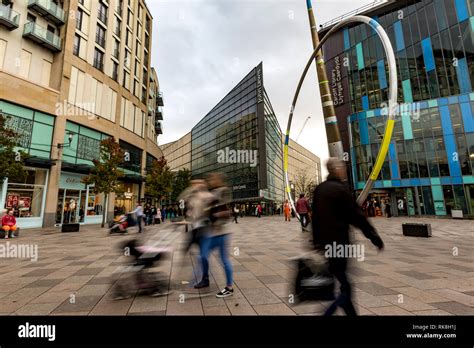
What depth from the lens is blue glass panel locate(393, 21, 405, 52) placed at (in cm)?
3119

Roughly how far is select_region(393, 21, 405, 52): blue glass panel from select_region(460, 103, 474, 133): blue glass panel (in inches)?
405

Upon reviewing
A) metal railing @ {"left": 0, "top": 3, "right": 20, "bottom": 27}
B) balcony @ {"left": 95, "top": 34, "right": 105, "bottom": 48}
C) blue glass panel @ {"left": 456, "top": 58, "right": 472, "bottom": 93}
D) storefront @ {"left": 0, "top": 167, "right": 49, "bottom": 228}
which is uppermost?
balcony @ {"left": 95, "top": 34, "right": 105, "bottom": 48}

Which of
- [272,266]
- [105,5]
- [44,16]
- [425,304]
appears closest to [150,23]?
[105,5]

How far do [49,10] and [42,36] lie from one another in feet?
8.52

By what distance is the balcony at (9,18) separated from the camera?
1862cm

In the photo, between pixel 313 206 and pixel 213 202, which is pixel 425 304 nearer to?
pixel 313 206

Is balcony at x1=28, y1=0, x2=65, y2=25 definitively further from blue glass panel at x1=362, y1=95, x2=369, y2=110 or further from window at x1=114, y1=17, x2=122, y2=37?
blue glass panel at x1=362, y1=95, x2=369, y2=110

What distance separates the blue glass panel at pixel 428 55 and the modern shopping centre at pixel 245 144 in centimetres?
2335

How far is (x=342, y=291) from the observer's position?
2.60m

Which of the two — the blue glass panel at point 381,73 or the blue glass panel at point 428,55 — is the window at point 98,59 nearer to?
the blue glass panel at point 381,73

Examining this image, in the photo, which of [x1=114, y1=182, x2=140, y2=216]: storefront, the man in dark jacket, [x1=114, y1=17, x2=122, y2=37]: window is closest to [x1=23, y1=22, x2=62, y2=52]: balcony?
[x1=114, y1=17, x2=122, y2=37]: window

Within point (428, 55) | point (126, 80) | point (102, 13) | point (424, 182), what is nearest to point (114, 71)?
point (126, 80)

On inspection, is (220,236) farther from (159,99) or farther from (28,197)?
(159,99)
